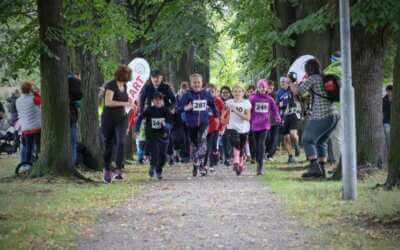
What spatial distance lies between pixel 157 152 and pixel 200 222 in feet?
24.1

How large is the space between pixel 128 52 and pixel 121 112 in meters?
12.0

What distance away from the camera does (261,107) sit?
2027cm

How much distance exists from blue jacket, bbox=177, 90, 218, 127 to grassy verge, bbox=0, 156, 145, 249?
1525 millimetres

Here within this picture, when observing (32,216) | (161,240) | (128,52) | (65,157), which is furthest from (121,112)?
(128,52)

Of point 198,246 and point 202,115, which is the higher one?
point 202,115

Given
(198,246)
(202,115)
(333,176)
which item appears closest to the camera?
(198,246)

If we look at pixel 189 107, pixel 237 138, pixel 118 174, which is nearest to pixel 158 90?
pixel 189 107

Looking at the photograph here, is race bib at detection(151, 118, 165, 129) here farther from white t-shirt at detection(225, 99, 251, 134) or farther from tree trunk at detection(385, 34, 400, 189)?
tree trunk at detection(385, 34, 400, 189)

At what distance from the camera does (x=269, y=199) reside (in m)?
13.4

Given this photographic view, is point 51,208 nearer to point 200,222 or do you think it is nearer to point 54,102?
point 200,222

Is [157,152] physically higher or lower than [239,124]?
lower

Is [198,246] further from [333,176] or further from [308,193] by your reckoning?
[333,176]

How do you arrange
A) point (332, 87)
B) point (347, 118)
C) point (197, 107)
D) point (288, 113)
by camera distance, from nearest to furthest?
point (347, 118)
point (332, 87)
point (197, 107)
point (288, 113)

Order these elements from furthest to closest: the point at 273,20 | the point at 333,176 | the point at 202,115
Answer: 1. the point at 273,20
2. the point at 202,115
3. the point at 333,176
